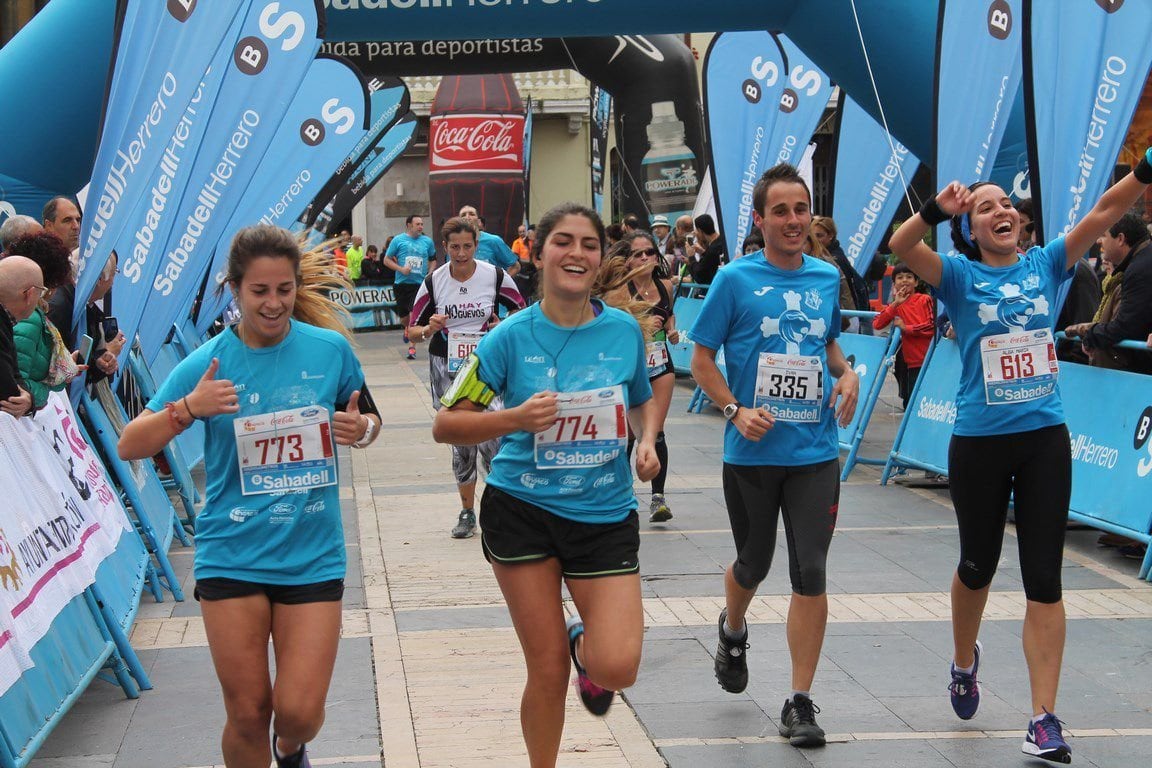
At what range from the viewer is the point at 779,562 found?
312 inches

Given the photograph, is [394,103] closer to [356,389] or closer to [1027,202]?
[1027,202]

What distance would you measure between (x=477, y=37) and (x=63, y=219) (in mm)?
5395

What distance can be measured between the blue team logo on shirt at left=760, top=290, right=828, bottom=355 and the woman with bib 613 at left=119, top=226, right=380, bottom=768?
157cm

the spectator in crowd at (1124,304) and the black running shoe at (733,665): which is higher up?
the spectator in crowd at (1124,304)

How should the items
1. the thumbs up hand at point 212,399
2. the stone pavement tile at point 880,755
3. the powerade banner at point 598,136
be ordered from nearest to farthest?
the thumbs up hand at point 212,399 < the stone pavement tile at point 880,755 < the powerade banner at point 598,136

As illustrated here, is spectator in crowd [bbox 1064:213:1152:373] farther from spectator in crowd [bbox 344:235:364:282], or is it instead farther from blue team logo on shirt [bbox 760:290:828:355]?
spectator in crowd [bbox 344:235:364:282]

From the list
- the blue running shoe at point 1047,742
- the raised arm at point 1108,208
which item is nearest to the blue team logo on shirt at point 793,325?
the raised arm at point 1108,208

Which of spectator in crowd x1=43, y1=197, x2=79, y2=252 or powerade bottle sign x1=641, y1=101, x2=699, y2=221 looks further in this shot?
powerade bottle sign x1=641, y1=101, x2=699, y2=221

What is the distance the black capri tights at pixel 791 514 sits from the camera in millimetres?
4969

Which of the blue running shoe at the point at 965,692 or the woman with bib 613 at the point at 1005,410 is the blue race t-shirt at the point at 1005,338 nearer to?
the woman with bib 613 at the point at 1005,410

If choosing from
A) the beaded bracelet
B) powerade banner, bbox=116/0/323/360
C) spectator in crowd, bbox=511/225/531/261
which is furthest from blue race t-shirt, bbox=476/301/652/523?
spectator in crowd, bbox=511/225/531/261

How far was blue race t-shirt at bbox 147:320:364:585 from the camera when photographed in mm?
3920

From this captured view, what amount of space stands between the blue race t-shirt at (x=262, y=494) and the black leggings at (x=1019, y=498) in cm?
219

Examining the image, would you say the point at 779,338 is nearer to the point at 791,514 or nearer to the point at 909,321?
the point at 791,514
